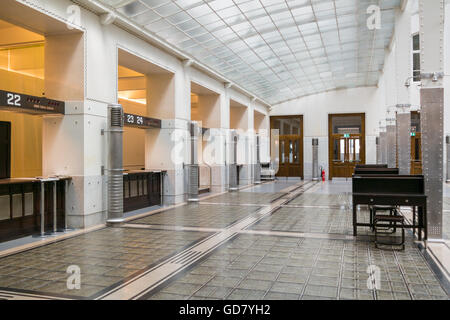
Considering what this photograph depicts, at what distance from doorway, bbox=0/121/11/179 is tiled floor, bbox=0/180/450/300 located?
160 inches

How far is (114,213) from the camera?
312 inches

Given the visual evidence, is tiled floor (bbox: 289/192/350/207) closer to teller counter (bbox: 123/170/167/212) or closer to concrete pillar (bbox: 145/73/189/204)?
concrete pillar (bbox: 145/73/189/204)

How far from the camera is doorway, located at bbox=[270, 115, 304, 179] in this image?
23984mm

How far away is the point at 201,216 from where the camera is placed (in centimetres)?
892

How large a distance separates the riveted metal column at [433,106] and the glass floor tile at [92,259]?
13.1 feet

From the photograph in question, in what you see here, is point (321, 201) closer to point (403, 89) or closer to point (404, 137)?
point (404, 137)

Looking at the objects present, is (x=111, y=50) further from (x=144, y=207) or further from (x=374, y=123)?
(x=374, y=123)

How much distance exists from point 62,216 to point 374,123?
64.6 ft

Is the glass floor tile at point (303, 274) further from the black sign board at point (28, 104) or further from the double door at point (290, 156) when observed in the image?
the double door at point (290, 156)

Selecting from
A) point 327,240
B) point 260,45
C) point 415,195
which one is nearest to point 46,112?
point 327,240

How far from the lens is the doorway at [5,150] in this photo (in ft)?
30.7

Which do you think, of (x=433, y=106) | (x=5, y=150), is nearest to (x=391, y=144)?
(x=433, y=106)

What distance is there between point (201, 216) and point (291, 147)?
16.2m
